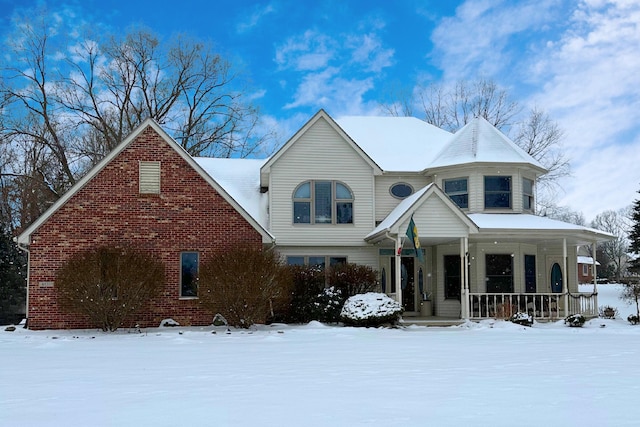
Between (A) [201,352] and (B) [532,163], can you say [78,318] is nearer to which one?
(A) [201,352]

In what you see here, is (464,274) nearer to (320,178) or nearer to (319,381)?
(320,178)

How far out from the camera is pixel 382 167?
76.0 feet

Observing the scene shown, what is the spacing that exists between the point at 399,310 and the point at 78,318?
352 inches

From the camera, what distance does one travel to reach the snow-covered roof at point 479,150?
2252cm

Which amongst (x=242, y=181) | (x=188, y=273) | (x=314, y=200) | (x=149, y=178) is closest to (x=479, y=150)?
(x=314, y=200)

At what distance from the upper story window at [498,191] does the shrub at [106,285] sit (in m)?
11.7

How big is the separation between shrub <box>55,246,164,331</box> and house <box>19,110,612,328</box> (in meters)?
1.14

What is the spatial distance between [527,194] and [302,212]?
805 centimetres

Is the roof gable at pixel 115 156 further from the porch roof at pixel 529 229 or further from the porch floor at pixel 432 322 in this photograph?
the porch roof at pixel 529 229

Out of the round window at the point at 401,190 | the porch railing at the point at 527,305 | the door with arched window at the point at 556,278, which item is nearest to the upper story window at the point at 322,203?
the round window at the point at 401,190

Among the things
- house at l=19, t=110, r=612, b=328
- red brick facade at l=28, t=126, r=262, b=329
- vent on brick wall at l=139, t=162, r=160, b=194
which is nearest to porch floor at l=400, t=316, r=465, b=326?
house at l=19, t=110, r=612, b=328

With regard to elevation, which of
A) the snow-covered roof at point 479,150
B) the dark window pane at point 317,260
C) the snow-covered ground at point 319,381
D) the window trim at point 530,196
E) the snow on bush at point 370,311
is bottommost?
the snow-covered ground at point 319,381

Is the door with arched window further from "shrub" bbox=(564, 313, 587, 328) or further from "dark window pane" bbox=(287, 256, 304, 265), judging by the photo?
"dark window pane" bbox=(287, 256, 304, 265)

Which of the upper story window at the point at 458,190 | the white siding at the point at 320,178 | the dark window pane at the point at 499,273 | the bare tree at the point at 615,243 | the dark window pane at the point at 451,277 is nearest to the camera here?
the white siding at the point at 320,178
